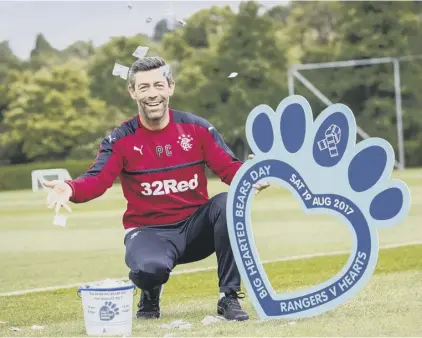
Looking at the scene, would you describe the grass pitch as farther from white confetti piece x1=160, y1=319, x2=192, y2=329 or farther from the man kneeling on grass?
the man kneeling on grass

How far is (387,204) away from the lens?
16.3ft

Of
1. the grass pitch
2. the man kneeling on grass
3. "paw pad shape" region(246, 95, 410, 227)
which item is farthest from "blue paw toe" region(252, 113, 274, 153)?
the grass pitch

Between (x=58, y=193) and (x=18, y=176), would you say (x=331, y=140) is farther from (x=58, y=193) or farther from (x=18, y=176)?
(x=18, y=176)

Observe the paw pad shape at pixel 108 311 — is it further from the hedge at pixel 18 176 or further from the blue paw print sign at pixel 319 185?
the hedge at pixel 18 176

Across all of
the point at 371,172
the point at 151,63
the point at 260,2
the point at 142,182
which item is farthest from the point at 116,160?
the point at 260,2

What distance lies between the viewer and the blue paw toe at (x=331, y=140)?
500 cm

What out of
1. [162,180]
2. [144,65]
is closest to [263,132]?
[162,180]

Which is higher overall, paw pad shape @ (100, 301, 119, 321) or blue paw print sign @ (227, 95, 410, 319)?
blue paw print sign @ (227, 95, 410, 319)

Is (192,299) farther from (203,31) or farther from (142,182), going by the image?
(203,31)

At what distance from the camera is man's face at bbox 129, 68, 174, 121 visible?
5461mm

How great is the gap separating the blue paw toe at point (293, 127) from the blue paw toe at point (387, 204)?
0.48 m

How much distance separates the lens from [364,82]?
45.6 m

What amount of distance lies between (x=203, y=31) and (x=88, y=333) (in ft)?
164

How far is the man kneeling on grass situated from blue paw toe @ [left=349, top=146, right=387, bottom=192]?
74 cm
